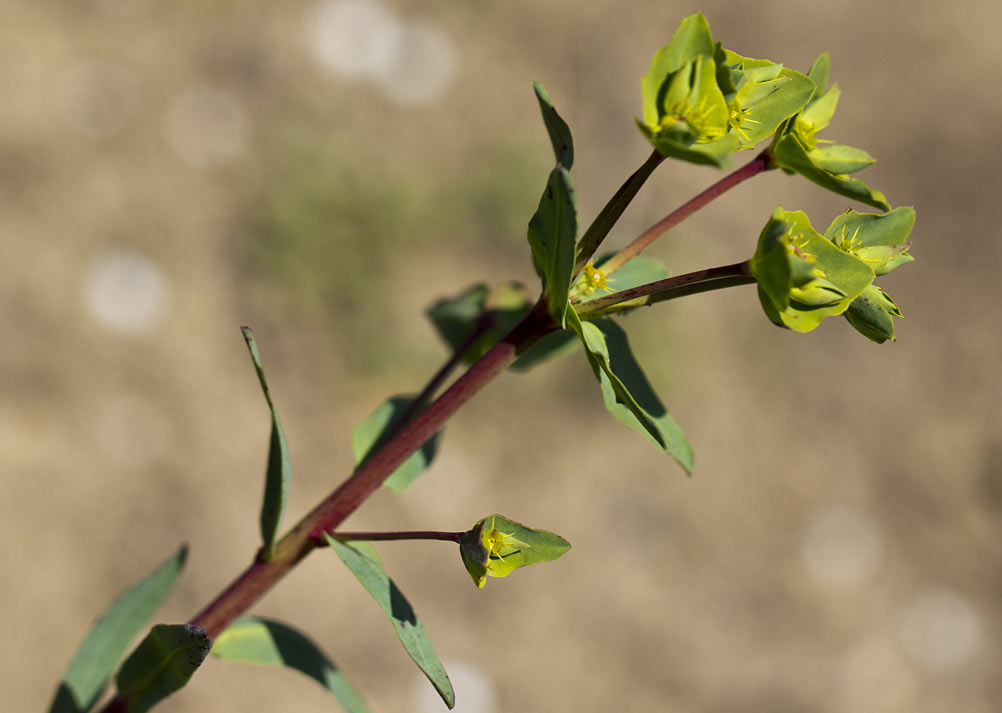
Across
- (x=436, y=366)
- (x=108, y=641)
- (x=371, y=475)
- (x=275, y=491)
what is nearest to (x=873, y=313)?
(x=371, y=475)

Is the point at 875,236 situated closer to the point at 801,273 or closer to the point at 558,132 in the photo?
the point at 801,273

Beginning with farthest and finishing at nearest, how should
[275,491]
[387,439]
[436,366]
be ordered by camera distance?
[436,366] < [387,439] < [275,491]

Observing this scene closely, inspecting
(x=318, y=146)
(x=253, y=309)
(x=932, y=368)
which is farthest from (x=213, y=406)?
(x=932, y=368)

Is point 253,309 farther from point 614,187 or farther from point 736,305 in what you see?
point 736,305

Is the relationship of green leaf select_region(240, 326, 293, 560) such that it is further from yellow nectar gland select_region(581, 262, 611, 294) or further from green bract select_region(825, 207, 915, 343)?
green bract select_region(825, 207, 915, 343)

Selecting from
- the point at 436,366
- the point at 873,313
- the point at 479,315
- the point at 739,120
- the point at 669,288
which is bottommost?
the point at 873,313
